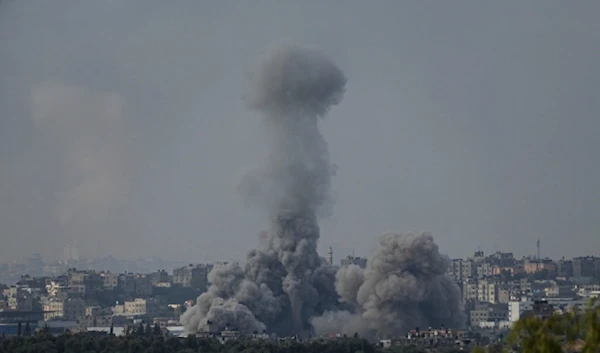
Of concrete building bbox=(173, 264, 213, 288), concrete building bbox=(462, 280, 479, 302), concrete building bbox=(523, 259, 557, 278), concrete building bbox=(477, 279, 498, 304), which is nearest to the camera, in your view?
concrete building bbox=(477, 279, 498, 304)

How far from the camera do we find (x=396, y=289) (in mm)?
90125

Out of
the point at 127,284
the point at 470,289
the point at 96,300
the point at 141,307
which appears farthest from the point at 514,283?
the point at 127,284

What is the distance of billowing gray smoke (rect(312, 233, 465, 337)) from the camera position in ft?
299

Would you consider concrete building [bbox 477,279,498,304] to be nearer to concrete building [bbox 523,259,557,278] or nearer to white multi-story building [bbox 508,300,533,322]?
concrete building [bbox 523,259,557,278]

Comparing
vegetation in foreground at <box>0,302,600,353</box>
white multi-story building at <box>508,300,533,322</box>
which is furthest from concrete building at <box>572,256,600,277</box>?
vegetation in foreground at <box>0,302,600,353</box>

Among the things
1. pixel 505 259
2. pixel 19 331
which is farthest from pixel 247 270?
pixel 505 259

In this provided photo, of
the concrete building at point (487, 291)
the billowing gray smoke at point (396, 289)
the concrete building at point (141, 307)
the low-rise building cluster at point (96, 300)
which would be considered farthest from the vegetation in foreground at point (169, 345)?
the concrete building at point (487, 291)

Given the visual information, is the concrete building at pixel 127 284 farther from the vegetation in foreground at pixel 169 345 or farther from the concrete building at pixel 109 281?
the vegetation in foreground at pixel 169 345

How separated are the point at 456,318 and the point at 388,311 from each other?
5835 mm

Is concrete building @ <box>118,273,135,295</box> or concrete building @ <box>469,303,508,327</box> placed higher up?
concrete building @ <box>118,273,135,295</box>

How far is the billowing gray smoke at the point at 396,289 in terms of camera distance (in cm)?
9112

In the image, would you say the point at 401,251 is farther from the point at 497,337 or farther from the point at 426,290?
the point at 497,337

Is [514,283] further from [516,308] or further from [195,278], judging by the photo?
[516,308]

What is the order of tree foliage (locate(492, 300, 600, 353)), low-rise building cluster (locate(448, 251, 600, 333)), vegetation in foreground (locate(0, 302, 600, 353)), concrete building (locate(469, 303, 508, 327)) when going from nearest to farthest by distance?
tree foliage (locate(492, 300, 600, 353))
vegetation in foreground (locate(0, 302, 600, 353))
concrete building (locate(469, 303, 508, 327))
low-rise building cluster (locate(448, 251, 600, 333))
